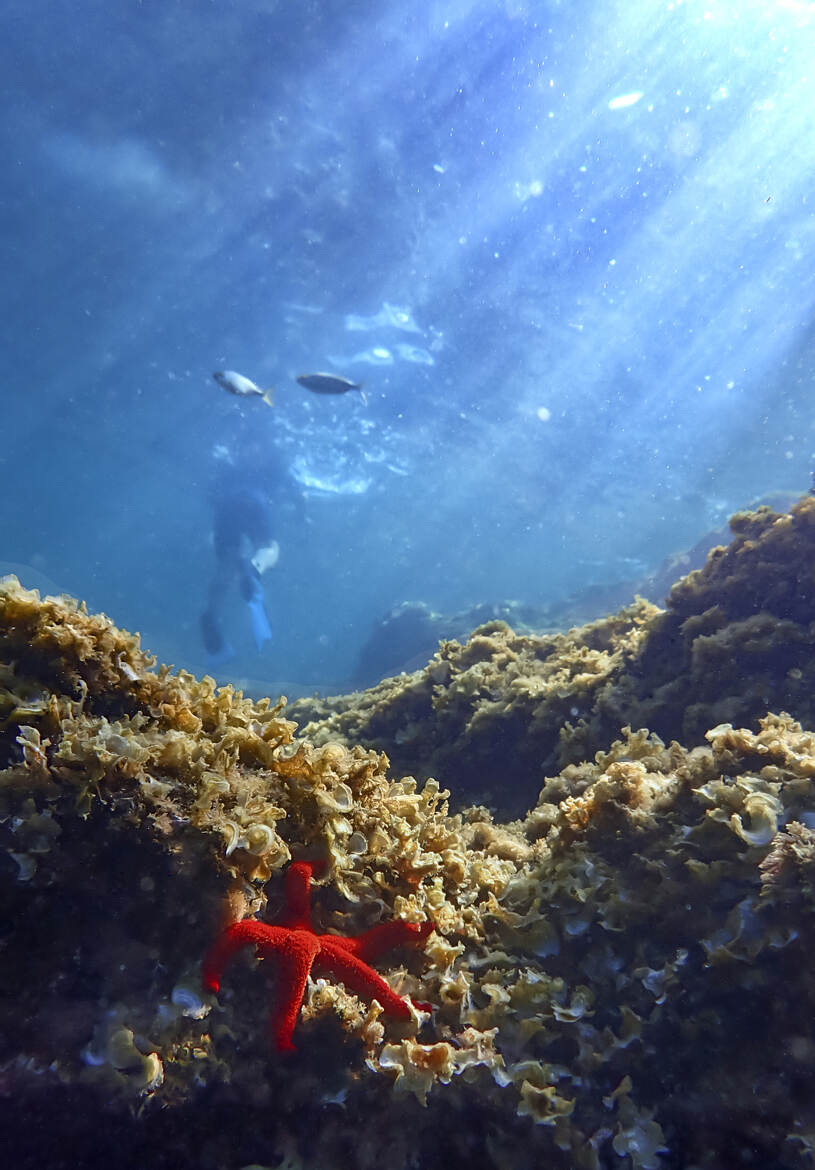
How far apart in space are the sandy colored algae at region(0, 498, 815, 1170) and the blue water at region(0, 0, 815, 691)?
14.8 m

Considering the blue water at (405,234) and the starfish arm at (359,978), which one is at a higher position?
the blue water at (405,234)

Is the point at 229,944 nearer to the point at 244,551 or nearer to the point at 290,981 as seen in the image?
the point at 290,981

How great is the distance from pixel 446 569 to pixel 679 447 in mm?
55346

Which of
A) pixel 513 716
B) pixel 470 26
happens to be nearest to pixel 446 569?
pixel 470 26

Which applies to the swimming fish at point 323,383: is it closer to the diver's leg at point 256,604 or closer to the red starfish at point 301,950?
the red starfish at point 301,950

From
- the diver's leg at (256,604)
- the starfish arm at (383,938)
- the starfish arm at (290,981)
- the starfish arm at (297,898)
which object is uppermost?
the diver's leg at (256,604)

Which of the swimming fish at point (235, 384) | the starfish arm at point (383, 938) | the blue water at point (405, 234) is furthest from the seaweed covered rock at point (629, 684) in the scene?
the blue water at point (405, 234)

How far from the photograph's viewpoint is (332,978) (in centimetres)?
191

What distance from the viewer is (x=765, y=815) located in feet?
6.73

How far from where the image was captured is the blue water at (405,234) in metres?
11.9

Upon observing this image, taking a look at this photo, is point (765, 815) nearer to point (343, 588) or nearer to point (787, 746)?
point (787, 746)

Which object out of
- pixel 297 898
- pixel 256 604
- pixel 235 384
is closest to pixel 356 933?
pixel 297 898

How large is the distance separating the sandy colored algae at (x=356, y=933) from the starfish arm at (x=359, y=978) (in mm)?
59

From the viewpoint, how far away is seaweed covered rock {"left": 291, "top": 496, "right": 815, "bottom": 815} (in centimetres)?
370
